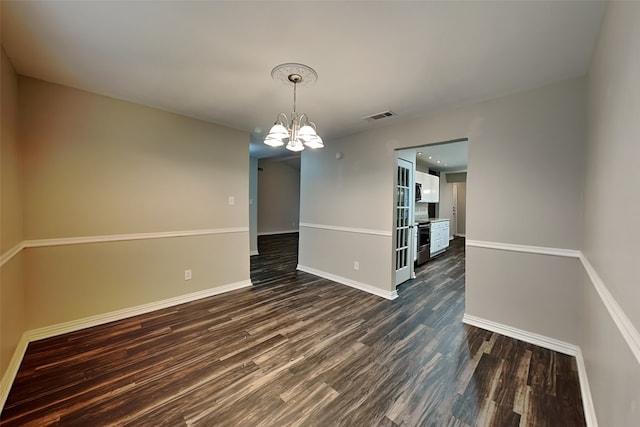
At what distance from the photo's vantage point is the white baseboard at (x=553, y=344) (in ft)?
5.06

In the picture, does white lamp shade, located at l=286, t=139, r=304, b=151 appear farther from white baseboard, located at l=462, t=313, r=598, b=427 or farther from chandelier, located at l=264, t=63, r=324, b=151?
white baseboard, located at l=462, t=313, r=598, b=427

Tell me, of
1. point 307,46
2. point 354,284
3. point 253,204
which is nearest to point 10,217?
point 307,46

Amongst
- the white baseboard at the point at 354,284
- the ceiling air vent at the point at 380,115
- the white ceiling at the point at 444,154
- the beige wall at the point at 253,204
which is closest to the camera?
the ceiling air vent at the point at 380,115

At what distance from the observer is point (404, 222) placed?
3.97 m

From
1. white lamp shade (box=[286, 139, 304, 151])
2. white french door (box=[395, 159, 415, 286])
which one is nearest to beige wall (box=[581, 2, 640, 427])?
white lamp shade (box=[286, 139, 304, 151])

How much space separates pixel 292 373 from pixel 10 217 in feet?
8.26

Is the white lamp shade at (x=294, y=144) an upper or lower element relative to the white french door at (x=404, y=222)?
upper

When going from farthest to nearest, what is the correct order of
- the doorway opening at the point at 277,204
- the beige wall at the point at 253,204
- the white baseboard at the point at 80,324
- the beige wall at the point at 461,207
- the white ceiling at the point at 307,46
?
the beige wall at the point at 461,207, the doorway opening at the point at 277,204, the beige wall at the point at 253,204, the white baseboard at the point at 80,324, the white ceiling at the point at 307,46

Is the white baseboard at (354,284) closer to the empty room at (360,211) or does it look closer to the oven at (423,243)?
the empty room at (360,211)

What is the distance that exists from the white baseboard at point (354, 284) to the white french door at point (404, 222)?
46 cm

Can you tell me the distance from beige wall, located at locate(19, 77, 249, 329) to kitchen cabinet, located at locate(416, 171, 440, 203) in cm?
397

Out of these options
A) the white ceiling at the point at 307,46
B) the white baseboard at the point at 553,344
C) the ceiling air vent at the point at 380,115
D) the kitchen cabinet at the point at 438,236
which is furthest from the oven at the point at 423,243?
the white ceiling at the point at 307,46

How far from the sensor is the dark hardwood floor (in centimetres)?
156

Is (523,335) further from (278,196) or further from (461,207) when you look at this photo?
(461,207)
